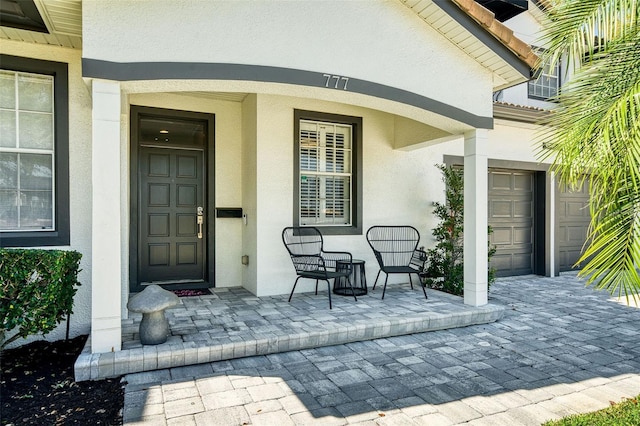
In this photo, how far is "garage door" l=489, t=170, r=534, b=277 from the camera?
7.81m

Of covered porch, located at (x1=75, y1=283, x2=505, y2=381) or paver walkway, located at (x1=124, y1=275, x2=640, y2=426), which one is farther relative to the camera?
covered porch, located at (x1=75, y1=283, x2=505, y2=381)

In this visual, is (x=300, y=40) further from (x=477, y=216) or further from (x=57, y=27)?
(x=477, y=216)

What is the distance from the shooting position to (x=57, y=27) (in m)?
3.72

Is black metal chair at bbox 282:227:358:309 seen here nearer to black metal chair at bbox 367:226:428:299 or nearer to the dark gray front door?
black metal chair at bbox 367:226:428:299

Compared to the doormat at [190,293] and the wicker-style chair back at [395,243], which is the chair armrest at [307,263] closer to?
the wicker-style chair back at [395,243]

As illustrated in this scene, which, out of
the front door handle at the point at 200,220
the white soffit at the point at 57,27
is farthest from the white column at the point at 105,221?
the front door handle at the point at 200,220

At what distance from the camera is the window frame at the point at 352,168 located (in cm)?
584

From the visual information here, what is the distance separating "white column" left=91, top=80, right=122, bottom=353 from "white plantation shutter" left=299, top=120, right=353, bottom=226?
297 cm

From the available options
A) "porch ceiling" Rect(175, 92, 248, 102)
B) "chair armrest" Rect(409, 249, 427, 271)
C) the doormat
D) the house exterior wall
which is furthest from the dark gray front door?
"chair armrest" Rect(409, 249, 427, 271)

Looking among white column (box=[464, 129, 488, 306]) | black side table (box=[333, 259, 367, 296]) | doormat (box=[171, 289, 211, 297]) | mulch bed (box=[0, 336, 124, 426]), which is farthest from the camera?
black side table (box=[333, 259, 367, 296])

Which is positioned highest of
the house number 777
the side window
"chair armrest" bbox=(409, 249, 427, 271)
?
the side window

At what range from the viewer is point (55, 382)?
3.21 m

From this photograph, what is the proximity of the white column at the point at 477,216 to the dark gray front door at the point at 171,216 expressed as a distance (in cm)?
363

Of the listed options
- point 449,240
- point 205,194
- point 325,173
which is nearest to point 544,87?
point 449,240
